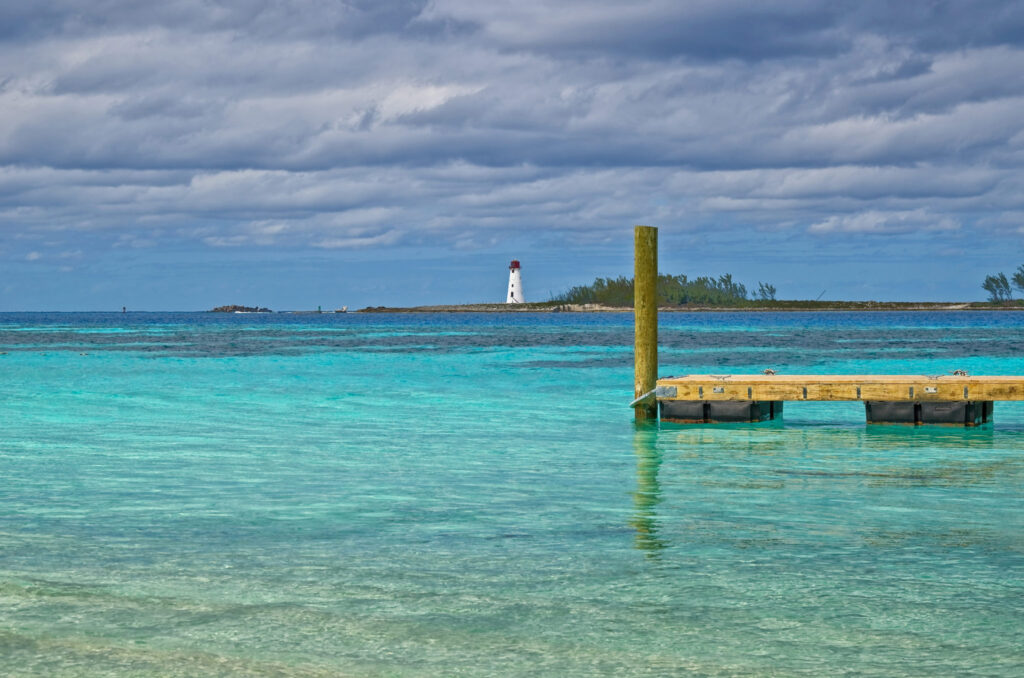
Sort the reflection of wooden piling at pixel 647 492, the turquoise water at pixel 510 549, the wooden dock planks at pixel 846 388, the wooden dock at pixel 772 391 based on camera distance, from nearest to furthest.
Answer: the turquoise water at pixel 510 549
the reflection of wooden piling at pixel 647 492
the wooden dock planks at pixel 846 388
the wooden dock at pixel 772 391

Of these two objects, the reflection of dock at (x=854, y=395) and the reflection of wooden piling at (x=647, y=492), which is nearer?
the reflection of wooden piling at (x=647, y=492)

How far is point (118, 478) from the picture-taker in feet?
53.6

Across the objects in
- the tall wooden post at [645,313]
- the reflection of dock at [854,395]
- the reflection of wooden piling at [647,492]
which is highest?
the tall wooden post at [645,313]

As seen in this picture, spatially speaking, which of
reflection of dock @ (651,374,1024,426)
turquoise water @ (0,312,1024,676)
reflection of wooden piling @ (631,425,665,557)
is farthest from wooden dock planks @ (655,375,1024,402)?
reflection of wooden piling @ (631,425,665,557)

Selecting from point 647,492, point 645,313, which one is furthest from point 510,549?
point 645,313

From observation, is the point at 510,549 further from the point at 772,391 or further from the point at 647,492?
the point at 772,391

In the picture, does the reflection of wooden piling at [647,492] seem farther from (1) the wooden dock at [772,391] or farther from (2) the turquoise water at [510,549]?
(1) the wooden dock at [772,391]

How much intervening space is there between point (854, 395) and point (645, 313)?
165 inches

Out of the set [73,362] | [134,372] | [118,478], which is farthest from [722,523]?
[73,362]

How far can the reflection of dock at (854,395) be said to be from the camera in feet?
71.6

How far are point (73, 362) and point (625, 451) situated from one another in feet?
134

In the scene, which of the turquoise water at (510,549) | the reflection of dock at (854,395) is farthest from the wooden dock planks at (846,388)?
the turquoise water at (510,549)

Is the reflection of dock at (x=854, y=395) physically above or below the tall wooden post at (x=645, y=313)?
below

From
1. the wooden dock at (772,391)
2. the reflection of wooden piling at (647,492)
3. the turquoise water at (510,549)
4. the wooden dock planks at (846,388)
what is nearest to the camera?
the turquoise water at (510,549)
